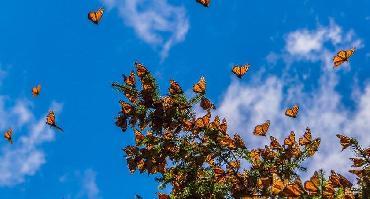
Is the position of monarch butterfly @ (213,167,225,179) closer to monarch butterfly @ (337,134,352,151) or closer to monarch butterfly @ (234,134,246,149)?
monarch butterfly @ (234,134,246,149)

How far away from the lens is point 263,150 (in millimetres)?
7652

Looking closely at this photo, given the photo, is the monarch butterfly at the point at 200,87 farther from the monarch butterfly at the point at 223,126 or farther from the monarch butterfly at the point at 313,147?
the monarch butterfly at the point at 313,147

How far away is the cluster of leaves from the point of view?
7.20m

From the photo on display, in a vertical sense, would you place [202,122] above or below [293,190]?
above

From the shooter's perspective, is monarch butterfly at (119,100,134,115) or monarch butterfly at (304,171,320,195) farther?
monarch butterfly at (119,100,134,115)

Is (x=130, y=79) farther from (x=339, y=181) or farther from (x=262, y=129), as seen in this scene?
(x=339, y=181)

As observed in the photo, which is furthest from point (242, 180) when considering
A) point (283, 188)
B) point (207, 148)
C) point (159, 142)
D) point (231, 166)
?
point (283, 188)

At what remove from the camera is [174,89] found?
728cm

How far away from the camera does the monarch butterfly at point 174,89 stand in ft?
23.8

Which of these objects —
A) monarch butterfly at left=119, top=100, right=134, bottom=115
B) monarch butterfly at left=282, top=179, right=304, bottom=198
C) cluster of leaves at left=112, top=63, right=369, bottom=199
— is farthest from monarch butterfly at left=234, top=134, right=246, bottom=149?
monarch butterfly at left=282, top=179, right=304, bottom=198

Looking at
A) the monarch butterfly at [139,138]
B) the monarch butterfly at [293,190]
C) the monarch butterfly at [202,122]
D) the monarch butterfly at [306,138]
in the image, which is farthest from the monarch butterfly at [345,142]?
the monarch butterfly at [139,138]

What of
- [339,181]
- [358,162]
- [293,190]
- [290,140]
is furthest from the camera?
[290,140]

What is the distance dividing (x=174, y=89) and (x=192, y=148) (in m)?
1.04

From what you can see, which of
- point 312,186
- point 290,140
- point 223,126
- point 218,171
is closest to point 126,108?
point 223,126
